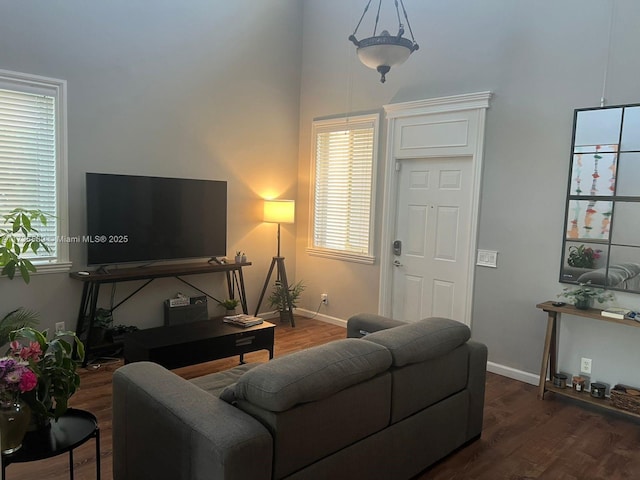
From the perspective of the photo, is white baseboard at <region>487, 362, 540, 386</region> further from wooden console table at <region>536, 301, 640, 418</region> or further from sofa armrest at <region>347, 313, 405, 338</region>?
sofa armrest at <region>347, 313, 405, 338</region>

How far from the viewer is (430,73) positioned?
4.59 meters

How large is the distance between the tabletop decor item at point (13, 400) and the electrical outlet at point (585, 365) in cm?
367

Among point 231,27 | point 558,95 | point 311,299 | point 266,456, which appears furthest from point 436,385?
point 231,27

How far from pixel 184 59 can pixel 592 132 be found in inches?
144

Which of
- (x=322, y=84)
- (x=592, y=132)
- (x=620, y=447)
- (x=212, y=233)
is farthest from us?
(x=322, y=84)

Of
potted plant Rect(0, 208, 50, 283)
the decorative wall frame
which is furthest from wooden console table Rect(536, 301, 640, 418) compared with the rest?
potted plant Rect(0, 208, 50, 283)

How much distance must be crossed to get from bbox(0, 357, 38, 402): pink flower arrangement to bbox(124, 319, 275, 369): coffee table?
1618 mm

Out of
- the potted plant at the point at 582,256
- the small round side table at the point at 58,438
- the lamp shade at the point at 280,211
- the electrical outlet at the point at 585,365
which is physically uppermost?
the lamp shade at the point at 280,211

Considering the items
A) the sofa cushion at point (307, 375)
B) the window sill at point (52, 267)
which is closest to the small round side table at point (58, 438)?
the sofa cushion at point (307, 375)

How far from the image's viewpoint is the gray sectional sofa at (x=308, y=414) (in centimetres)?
176

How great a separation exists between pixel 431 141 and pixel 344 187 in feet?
4.09

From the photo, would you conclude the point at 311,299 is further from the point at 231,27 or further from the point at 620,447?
the point at 620,447

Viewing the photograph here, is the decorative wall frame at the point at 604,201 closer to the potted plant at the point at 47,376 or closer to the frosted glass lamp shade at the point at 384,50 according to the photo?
the frosted glass lamp shade at the point at 384,50

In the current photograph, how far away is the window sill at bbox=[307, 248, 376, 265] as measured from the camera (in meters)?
5.25
